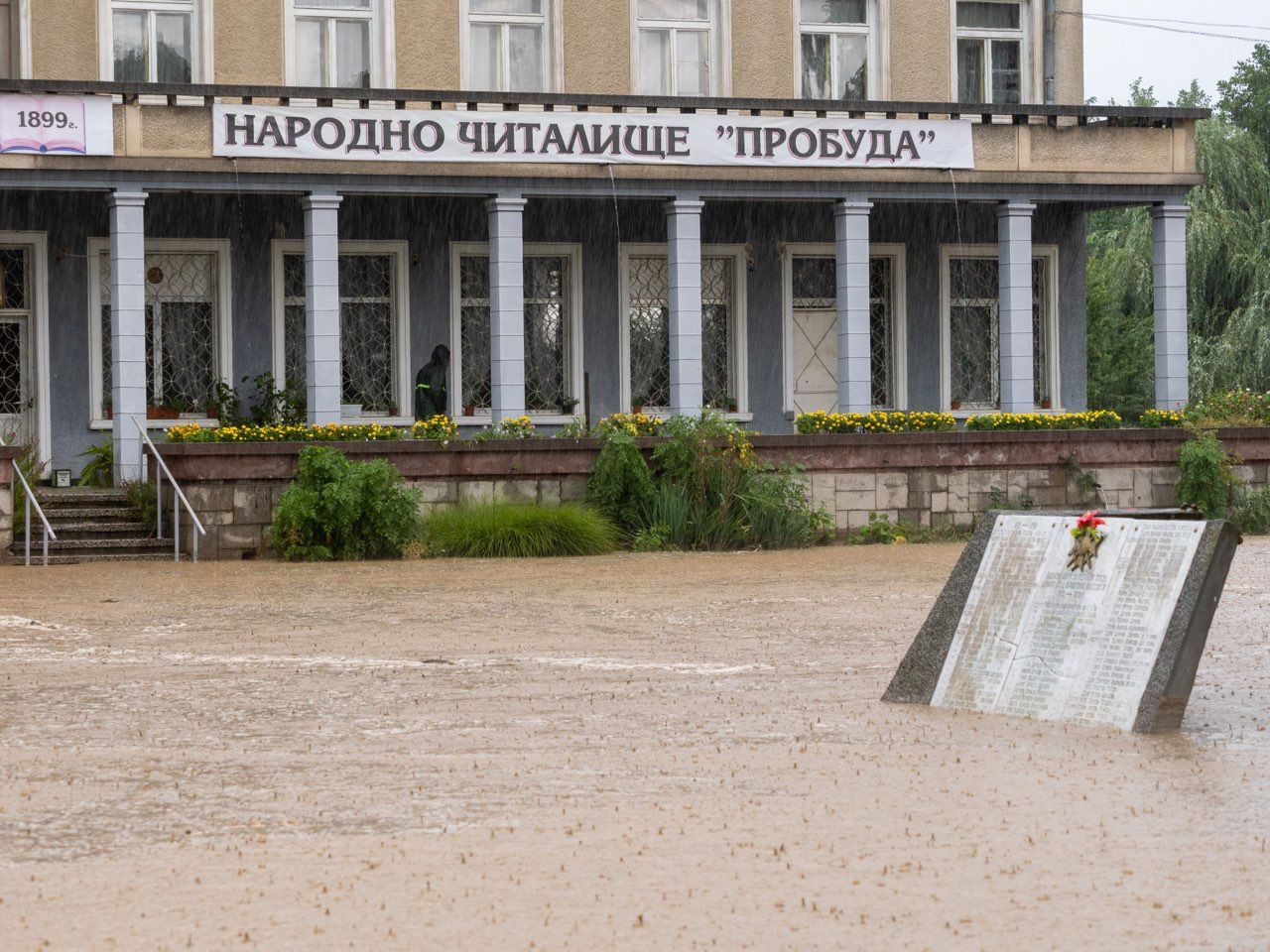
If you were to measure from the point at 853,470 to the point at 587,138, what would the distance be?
482 centimetres

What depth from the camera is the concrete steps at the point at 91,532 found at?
18844 millimetres

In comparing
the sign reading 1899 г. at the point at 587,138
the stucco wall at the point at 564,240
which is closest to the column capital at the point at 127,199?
the sign reading 1899 г. at the point at 587,138

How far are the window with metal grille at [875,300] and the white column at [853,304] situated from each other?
2225 mm

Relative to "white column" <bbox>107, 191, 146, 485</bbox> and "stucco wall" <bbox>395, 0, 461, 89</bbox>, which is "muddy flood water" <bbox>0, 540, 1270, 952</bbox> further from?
"stucco wall" <bbox>395, 0, 461, 89</bbox>

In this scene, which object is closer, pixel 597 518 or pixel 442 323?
pixel 597 518

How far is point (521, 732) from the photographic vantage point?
326 inches

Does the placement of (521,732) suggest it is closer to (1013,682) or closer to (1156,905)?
(1013,682)

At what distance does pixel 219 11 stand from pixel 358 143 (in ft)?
9.05

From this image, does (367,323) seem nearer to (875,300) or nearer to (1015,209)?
(875,300)

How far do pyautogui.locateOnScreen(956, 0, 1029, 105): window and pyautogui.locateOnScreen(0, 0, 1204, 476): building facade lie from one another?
0.14 feet

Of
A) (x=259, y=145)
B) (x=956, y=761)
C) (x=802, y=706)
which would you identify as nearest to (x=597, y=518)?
(x=259, y=145)

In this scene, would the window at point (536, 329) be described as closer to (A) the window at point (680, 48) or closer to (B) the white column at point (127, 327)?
(A) the window at point (680, 48)

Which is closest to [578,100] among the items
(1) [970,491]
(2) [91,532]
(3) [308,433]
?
(3) [308,433]

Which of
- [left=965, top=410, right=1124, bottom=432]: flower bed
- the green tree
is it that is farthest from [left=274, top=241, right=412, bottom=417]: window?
the green tree
